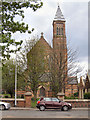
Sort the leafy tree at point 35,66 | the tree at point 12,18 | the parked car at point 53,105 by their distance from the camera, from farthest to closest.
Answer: the leafy tree at point 35,66 < the parked car at point 53,105 < the tree at point 12,18

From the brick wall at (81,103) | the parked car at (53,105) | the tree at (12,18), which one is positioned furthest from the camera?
the brick wall at (81,103)

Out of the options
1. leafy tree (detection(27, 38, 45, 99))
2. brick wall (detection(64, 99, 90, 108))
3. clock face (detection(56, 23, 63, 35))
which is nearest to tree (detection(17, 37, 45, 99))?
leafy tree (detection(27, 38, 45, 99))

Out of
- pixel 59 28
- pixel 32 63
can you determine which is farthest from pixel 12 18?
pixel 59 28

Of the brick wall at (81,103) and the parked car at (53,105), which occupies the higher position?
the parked car at (53,105)

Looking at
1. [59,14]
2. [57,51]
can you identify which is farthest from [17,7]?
[59,14]

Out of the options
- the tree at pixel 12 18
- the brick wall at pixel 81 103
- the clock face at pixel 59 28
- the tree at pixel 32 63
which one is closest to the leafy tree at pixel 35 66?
the tree at pixel 32 63

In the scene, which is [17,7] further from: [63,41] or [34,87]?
[63,41]

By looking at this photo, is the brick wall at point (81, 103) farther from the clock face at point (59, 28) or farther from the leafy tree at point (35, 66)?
the clock face at point (59, 28)

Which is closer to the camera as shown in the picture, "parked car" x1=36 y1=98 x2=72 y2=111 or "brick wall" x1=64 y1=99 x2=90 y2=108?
"parked car" x1=36 y1=98 x2=72 y2=111

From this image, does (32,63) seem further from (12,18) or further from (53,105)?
(12,18)

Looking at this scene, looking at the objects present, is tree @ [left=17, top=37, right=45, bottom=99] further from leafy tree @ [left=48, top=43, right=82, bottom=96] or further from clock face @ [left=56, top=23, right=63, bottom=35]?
clock face @ [left=56, top=23, right=63, bottom=35]

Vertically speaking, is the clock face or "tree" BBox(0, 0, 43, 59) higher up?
the clock face

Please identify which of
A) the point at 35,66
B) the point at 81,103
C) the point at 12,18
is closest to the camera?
the point at 12,18

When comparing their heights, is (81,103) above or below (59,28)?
below
